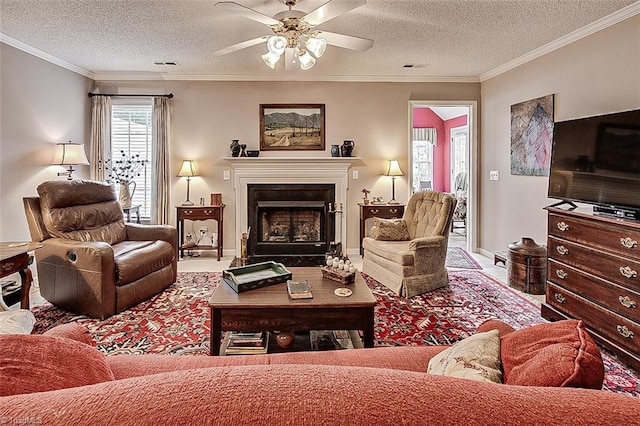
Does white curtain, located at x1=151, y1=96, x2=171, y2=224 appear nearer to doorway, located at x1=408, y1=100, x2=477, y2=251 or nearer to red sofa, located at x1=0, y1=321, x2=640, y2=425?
doorway, located at x1=408, y1=100, x2=477, y2=251

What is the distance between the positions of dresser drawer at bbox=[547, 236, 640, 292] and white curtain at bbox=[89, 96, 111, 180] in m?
5.64

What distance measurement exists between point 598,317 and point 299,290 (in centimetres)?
205

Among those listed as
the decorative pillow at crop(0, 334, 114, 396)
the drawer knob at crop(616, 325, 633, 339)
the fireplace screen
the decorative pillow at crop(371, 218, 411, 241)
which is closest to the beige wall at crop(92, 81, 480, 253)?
the fireplace screen

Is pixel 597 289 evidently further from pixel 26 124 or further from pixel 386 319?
pixel 26 124

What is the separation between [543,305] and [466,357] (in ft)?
8.70

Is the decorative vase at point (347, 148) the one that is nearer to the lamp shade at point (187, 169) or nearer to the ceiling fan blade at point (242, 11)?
the lamp shade at point (187, 169)

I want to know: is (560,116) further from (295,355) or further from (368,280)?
(295,355)

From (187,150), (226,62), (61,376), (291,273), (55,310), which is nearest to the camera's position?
(61,376)

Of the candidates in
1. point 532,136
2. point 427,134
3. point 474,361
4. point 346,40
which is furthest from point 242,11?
point 427,134

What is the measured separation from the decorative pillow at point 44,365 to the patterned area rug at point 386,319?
1.77 metres

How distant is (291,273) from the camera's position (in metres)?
2.86

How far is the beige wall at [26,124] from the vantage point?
4109 millimetres

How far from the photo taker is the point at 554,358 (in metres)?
0.87

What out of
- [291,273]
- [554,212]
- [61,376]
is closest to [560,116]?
[554,212]
